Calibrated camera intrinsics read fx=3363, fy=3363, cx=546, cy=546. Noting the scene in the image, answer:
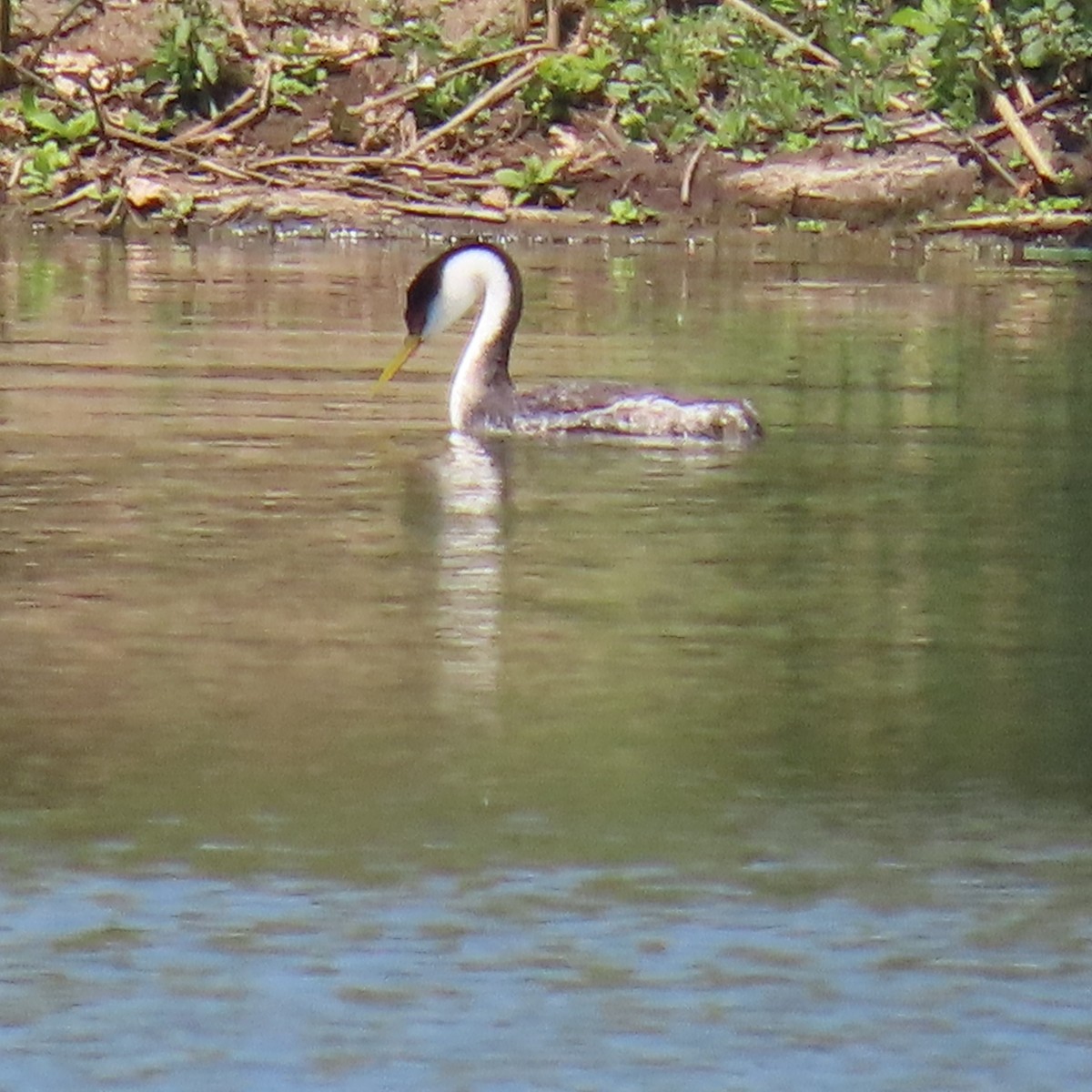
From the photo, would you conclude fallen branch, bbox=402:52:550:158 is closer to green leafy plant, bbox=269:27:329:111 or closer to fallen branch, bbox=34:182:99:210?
green leafy plant, bbox=269:27:329:111

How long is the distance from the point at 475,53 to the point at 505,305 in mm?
12118

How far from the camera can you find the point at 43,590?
28.1 ft

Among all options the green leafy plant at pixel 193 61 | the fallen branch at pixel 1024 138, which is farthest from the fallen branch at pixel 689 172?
the green leafy plant at pixel 193 61

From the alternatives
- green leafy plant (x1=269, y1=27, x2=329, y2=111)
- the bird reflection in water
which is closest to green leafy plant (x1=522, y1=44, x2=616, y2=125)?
green leafy plant (x1=269, y1=27, x2=329, y2=111)

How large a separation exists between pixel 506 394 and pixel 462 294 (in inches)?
44.5

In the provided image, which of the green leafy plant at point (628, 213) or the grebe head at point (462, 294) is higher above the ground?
the green leafy plant at point (628, 213)

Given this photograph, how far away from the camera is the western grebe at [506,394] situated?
12359 mm

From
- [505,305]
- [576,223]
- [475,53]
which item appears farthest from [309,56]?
[505,305]

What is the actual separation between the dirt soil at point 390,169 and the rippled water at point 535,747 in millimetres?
9575

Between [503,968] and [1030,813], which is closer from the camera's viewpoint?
[503,968]

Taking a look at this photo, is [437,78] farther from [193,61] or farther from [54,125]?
[54,125]

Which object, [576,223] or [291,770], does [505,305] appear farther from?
[576,223]

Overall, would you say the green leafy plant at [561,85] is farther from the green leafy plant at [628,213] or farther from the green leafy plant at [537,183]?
the green leafy plant at [628,213]

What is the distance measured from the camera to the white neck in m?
13.1
